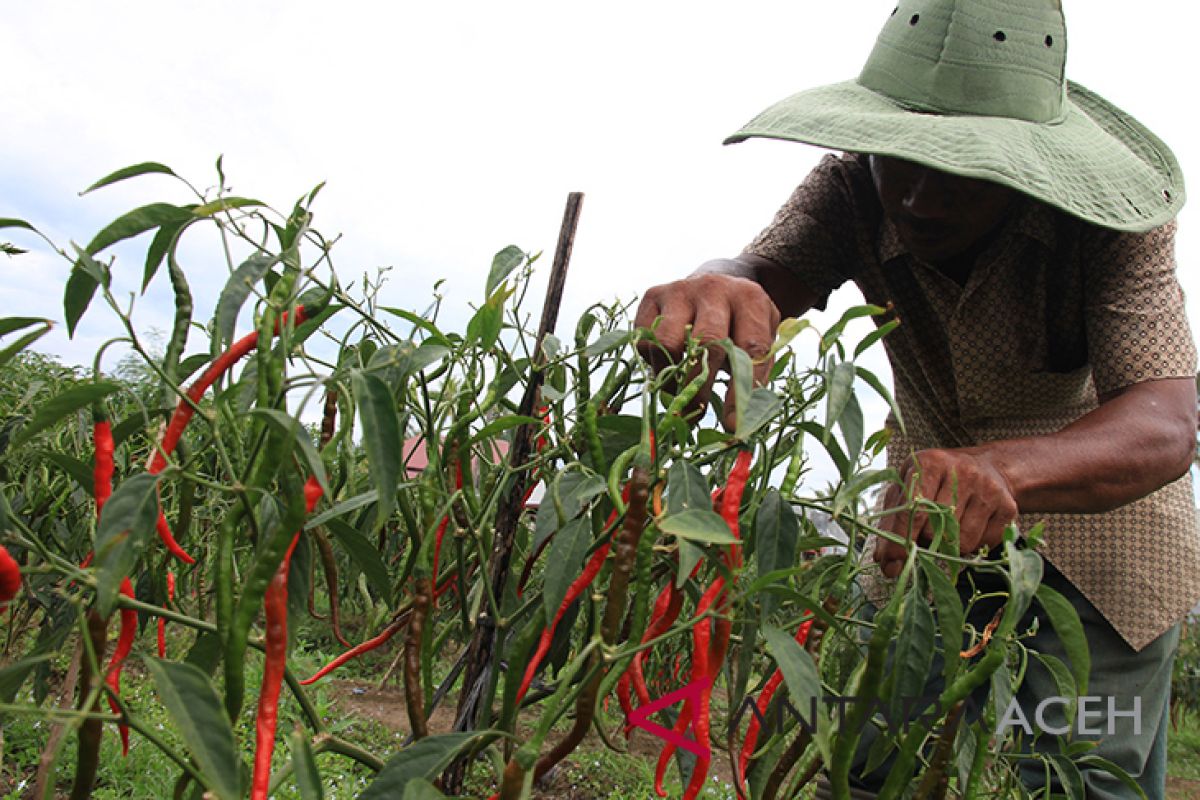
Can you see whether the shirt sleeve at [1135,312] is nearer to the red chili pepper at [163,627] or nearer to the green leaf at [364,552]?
the green leaf at [364,552]

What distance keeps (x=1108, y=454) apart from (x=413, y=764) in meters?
0.71

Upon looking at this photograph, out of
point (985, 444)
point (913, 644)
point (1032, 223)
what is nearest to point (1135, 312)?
point (1032, 223)

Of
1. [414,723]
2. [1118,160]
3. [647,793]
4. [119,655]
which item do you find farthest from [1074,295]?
[647,793]

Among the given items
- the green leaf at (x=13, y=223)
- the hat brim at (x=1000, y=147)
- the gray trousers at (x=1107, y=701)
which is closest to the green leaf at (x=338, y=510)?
the green leaf at (x=13, y=223)

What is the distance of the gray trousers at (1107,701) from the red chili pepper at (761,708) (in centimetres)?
54

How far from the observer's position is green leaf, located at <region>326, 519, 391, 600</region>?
0.53m

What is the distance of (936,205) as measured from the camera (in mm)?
1031

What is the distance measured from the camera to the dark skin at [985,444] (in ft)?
2.48

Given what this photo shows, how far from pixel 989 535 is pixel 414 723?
1.57 ft

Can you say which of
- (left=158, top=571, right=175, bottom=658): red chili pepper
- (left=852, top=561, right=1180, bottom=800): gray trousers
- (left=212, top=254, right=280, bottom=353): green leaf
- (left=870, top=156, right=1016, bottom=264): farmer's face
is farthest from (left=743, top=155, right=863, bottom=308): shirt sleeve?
(left=212, top=254, right=280, bottom=353): green leaf

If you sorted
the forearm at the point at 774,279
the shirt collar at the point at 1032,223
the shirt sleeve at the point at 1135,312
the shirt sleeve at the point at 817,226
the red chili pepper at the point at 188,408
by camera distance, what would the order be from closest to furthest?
the red chili pepper at the point at 188,408 < the shirt sleeve at the point at 1135,312 < the shirt collar at the point at 1032,223 < the forearm at the point at 774,279 < the shirt sleeve at the point at 817,226

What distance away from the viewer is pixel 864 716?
54 cm

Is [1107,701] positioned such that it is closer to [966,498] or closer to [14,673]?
[966,498]

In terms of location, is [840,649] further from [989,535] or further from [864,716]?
[864,716]
